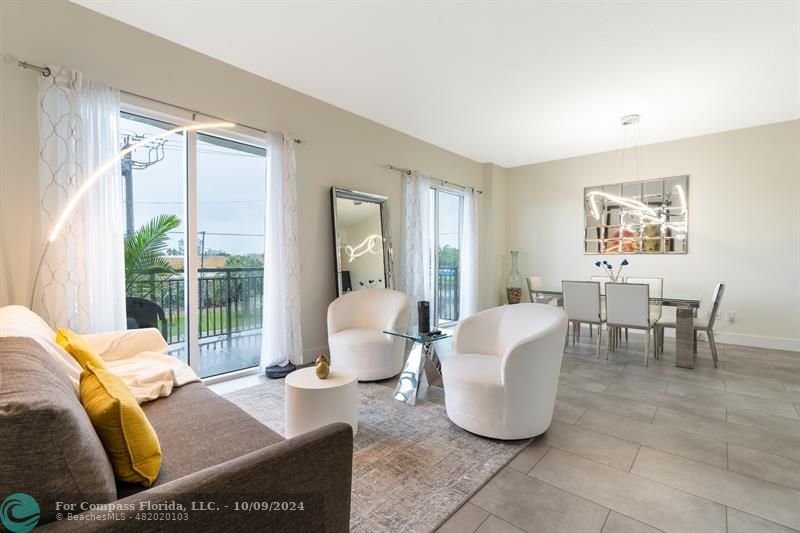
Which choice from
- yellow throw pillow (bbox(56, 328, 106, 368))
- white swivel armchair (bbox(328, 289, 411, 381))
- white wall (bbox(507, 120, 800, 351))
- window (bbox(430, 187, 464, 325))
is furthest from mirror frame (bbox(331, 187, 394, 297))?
white wall (bbox(507, 120, 800, 351))

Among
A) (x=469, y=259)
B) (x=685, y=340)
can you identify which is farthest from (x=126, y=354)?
(x=685, y=340)

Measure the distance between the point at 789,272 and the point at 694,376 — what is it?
233cm

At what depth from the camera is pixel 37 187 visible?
2309 millimetres

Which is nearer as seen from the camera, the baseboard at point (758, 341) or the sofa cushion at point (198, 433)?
the sofa cushion at point (198, 433)

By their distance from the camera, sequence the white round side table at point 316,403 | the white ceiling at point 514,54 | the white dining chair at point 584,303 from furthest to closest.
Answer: the white dining chair at point 584,303 < the white ceiling at point 514,54 < the white round side table at point 316,403

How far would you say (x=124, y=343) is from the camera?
230 centimetres

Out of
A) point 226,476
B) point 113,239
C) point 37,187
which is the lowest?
point 226,476

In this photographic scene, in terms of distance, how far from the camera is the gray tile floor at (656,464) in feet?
5.19

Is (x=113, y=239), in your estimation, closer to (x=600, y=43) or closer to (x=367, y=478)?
(x=367, y=478)

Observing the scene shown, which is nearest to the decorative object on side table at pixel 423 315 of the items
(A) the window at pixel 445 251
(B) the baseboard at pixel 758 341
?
(A) the window at pixel 445 251

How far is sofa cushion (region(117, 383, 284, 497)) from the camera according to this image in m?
1.20

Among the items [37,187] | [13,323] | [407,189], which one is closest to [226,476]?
[13,323]

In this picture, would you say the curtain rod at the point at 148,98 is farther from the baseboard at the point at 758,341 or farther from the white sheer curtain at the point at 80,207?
the baseboard at the point at 758,341

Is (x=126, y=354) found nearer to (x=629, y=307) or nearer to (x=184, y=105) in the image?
(x=184, y=105)
